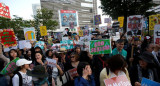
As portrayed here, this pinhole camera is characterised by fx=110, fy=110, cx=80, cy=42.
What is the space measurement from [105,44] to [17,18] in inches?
515

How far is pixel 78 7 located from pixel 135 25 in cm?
5930

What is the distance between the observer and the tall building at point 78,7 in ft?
164

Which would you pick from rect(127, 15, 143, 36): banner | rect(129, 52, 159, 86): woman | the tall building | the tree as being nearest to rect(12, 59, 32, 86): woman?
rect(129, 52, 159, 86): woman

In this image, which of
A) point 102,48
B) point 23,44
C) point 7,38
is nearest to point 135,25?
point 102,48

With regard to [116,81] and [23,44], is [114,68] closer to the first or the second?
[116,81]

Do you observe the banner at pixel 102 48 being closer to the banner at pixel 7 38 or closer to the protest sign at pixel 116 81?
the protest sign at pixel 116 81

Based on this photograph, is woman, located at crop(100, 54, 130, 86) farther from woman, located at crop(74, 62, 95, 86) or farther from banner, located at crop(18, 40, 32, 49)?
banner, located at crop(18, 40, 32, 49)

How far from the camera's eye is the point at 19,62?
2.26 metres

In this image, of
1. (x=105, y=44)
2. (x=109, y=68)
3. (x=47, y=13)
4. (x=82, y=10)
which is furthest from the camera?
(x=82, y=10)

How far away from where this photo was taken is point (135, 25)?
4652 millimetres

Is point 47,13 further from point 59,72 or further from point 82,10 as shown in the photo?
point 82,10

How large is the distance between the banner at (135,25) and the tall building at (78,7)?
43216mm

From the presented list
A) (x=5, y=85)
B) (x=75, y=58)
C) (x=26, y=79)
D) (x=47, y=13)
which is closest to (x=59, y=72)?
(x=75, y=58)

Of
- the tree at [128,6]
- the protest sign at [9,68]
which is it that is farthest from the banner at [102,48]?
the tree at [128,6]
